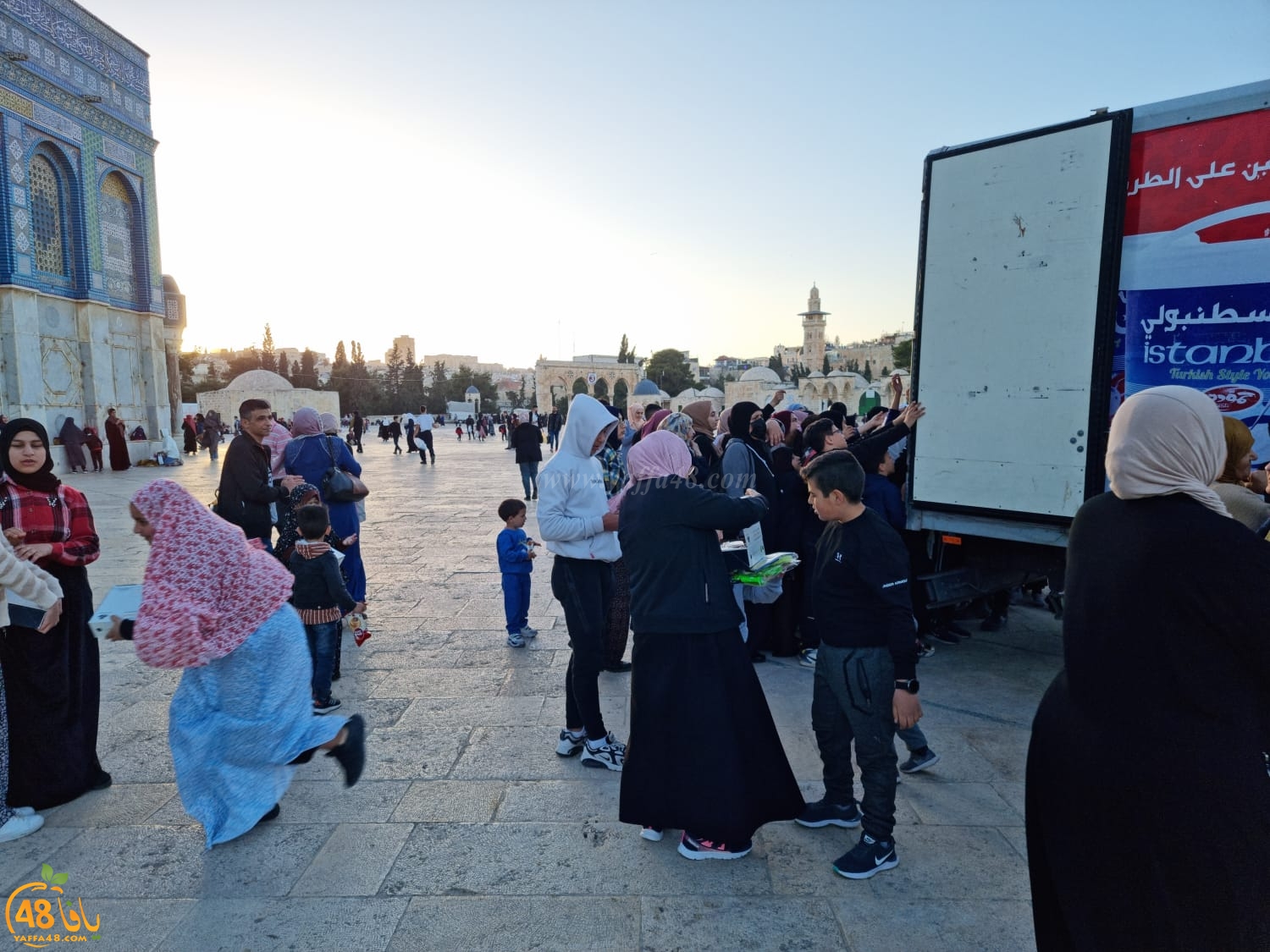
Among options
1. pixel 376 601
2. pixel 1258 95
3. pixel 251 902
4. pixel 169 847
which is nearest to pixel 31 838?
pixel 169 847

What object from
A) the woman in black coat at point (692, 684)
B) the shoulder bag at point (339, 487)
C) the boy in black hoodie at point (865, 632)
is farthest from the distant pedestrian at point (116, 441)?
the boy in black hoodie at point (865, 632)

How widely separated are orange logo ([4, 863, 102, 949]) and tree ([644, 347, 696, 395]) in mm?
93585

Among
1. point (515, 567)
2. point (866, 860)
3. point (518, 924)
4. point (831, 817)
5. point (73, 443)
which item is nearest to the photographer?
point (518, 924)

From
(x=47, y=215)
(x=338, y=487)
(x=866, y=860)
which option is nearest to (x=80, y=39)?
(x=47, y=215)

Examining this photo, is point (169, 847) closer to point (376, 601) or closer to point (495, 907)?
point (495, 907)

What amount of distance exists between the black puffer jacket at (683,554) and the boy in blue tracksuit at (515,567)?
278cm

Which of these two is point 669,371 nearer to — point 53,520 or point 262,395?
point 262,395

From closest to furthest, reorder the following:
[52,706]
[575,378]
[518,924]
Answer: [518,924], [52,706], [575,378]

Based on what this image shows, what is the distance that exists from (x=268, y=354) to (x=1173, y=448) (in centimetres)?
8061

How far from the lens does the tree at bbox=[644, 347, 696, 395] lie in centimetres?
9775

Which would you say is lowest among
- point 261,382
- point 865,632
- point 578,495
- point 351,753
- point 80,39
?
point 351,753

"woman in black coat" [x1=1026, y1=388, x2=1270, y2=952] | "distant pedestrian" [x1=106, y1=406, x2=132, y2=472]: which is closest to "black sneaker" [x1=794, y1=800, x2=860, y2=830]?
"woman in black coat" [x1=1026, y1=388, x2=1270, y2=952]

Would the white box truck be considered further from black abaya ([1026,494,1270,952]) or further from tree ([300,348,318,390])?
tree ([300,348,318,390])

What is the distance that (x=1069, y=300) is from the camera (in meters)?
3.92
